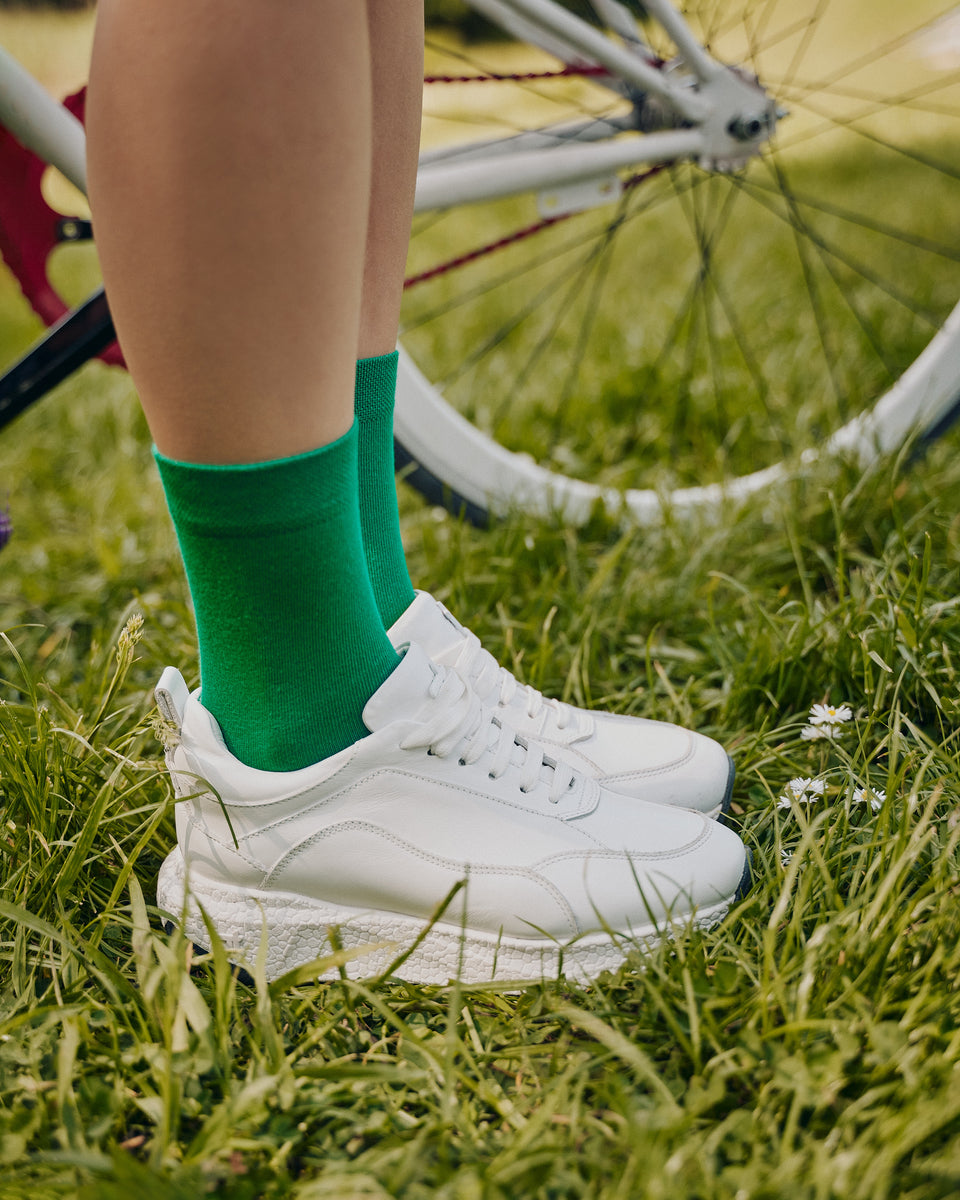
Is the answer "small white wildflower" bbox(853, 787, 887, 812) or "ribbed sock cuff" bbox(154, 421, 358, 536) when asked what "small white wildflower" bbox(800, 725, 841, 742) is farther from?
"ribbed sock cuff" bbox(154, 421, 358, 536)

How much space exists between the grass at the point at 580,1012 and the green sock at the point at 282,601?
11cm

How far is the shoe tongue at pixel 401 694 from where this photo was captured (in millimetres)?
691

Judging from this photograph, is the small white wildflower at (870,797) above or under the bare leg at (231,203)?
under

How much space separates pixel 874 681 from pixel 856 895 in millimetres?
288

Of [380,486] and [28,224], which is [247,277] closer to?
[380,486]

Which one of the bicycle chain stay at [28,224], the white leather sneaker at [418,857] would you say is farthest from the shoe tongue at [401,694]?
the bicycle chain stay at [28,224]

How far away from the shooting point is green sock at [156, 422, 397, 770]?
0.61 metres

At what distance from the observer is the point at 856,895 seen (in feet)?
2.36

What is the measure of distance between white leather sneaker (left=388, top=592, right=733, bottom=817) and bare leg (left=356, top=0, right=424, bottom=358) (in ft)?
0.78

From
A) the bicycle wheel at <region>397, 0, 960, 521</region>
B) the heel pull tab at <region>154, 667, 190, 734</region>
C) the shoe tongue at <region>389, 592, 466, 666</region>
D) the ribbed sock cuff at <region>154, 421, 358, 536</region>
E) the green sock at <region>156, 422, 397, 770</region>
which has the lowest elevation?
the bicycle wheel at <region>397, 0, 960, 521</region>

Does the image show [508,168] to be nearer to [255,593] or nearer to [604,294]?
[255,593]

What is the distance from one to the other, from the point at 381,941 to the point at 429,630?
246 millimetres

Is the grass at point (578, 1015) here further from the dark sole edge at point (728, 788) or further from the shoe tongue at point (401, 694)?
the shoe tongue at point (401, 694)

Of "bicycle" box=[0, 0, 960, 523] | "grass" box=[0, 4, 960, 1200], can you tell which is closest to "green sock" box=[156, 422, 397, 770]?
"grass" box=[0, 4, 960, 1200]
